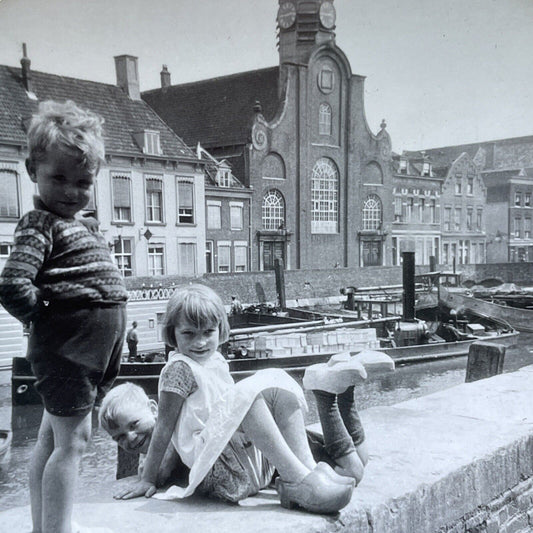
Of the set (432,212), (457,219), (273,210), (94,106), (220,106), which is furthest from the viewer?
(457,219)

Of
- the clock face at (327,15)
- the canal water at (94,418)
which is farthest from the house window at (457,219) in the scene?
the canal water at (94,418)

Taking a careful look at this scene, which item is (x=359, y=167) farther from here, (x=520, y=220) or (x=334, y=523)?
(x=334, y=523)

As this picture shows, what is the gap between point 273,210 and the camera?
90.1ft

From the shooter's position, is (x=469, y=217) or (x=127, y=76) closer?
(x=127, y=76)

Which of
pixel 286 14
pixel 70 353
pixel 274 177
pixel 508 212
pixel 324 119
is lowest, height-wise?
pixel 70 353

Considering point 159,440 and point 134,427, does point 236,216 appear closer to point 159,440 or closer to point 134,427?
point 134,427

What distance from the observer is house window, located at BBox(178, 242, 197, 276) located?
2242 centimetres

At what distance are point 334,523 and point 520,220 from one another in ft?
131

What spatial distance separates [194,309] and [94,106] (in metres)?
20.6

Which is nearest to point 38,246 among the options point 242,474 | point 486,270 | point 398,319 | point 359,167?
point 242,474

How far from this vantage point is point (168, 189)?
2181 centimetres

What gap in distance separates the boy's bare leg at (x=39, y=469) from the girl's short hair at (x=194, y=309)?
22.5 inches

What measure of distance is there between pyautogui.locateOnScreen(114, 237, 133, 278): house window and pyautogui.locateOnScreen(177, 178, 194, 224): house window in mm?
2476

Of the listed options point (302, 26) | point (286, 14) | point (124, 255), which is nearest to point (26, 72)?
point (124, 255)
